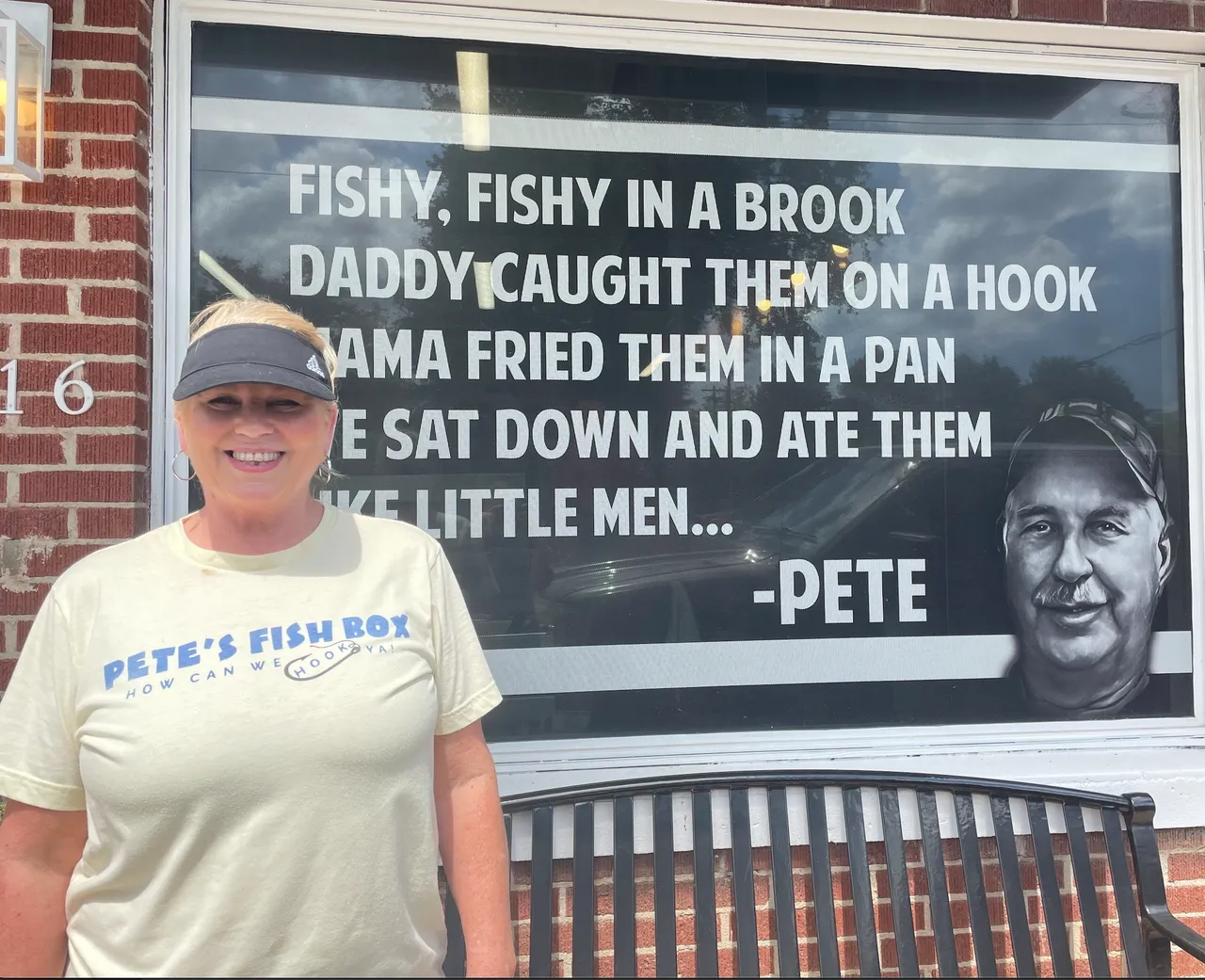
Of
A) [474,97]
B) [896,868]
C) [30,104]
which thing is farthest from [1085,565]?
[30,104]

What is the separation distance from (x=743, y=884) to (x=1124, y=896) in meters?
0.94

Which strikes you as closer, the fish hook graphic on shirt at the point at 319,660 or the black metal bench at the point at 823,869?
the fish hook graphic on shirt at the point at 319,660

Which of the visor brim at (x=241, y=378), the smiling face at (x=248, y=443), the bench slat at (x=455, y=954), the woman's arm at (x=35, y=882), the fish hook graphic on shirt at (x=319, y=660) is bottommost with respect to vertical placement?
the bench slat at (x=455, y=954)

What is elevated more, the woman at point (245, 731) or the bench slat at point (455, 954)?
the woman at point (245, 731)

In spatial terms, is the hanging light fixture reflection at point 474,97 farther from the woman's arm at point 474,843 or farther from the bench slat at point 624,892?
the bench slat at point 624,892

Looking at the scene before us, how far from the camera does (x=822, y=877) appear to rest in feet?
6.91

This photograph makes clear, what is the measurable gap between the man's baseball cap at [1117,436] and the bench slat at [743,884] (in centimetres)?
130

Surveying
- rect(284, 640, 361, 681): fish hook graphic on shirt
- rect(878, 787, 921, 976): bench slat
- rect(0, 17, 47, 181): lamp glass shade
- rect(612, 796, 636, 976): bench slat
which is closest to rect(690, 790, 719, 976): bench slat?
rect(612, 796, 636, 976): bench slat

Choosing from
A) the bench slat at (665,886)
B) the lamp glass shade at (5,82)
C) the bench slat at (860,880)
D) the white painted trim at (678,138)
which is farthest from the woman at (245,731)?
the white painted trim at (678,138)

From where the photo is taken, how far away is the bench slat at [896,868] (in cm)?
209

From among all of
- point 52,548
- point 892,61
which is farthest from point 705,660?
point 892,61

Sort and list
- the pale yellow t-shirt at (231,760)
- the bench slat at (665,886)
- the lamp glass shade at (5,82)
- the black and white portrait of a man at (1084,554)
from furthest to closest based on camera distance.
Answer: the black and white portrait of a man at (1084,554) < the bench slat at (665,886) < the lamp glass shade at (5,82) < the pale yellow t-shirt at (231,760)

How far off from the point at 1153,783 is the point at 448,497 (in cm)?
209

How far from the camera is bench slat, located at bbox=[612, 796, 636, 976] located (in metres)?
1.99
